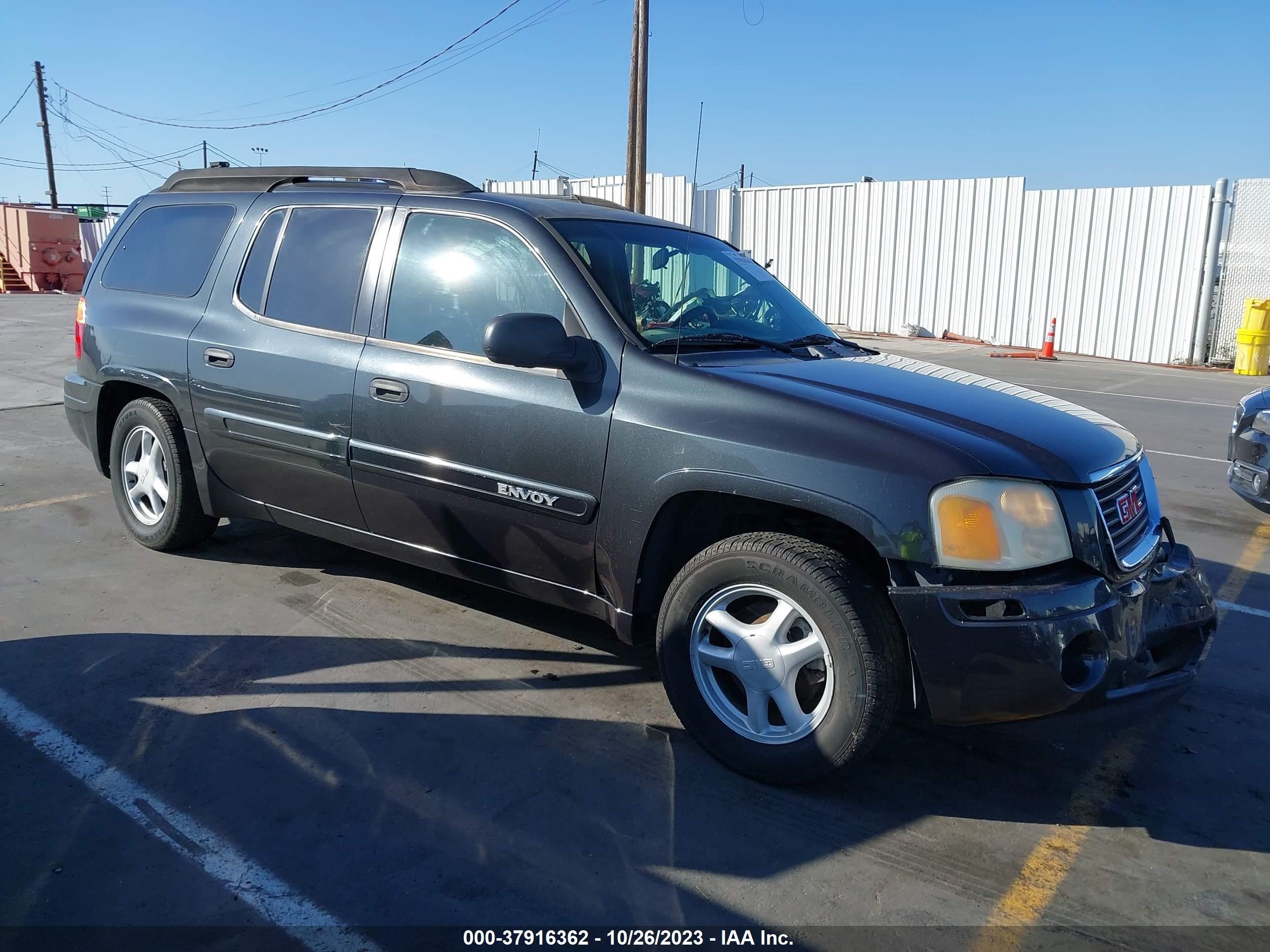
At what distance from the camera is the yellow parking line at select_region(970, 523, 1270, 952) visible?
2441mm

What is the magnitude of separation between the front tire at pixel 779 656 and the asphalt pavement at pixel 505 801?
0.58ft

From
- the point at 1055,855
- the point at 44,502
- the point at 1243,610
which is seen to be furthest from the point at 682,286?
the point at 44,502

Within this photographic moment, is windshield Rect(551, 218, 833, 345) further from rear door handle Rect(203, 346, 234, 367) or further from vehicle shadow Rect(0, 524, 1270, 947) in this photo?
rear door handle Rect(203, 346, 234, 367)

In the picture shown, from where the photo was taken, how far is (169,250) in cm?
489

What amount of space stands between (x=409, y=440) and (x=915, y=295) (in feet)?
60.7

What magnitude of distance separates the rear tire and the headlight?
3.74 m

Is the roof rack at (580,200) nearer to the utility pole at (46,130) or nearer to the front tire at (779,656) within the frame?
the front tire at (779,656)

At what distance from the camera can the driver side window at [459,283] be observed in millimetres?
3578

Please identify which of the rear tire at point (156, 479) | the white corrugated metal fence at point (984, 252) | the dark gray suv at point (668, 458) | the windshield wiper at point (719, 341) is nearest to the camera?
the dark gray suv at point (668, 458)

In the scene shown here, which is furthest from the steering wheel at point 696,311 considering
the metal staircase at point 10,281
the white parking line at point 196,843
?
the metal staircase at point 10,281

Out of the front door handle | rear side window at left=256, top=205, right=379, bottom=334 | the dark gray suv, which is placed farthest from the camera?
rear side window at left=256, top=205, right=379, bottom=334

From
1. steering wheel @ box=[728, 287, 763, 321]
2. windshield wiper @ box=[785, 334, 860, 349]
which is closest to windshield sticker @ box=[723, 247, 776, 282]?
steering wheel @ box=[728, 287, 763, 321]

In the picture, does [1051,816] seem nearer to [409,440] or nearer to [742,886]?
[742,886]

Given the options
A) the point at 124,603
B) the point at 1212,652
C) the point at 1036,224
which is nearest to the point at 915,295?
the point at 1036,224
